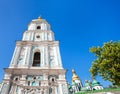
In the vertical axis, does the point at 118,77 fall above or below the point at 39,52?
below

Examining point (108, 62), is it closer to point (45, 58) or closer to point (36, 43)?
point (45, 58)

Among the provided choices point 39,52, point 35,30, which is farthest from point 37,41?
point 35,30

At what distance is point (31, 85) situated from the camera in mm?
16719

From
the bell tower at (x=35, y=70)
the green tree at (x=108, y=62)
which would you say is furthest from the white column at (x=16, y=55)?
the green tree at (x=108, y=62)

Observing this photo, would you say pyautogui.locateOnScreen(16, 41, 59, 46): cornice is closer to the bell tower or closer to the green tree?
the bell tower

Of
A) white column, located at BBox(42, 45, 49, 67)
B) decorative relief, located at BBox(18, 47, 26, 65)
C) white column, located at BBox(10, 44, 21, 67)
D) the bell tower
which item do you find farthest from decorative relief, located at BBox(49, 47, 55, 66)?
white column, located at BBox(10, 44, 21, 67)

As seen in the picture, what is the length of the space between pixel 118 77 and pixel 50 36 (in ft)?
48.2

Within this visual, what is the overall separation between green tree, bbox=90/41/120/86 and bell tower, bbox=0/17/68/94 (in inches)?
174

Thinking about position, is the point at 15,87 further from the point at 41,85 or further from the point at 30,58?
the point at 30,58

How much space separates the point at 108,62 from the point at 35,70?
8880 millimetres

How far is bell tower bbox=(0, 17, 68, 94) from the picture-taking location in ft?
53.2

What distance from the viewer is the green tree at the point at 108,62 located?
12.5m

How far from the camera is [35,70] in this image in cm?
1827

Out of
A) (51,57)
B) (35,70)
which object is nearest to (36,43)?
(51,57)
